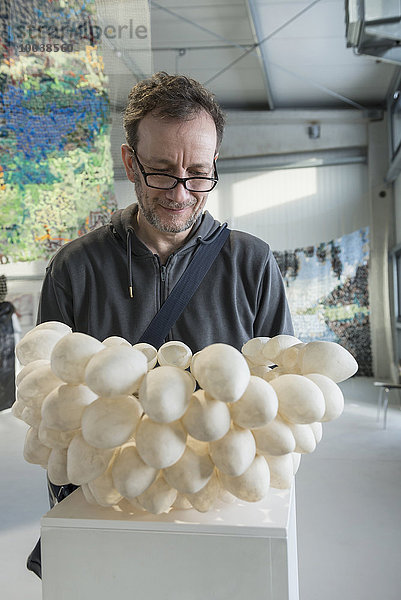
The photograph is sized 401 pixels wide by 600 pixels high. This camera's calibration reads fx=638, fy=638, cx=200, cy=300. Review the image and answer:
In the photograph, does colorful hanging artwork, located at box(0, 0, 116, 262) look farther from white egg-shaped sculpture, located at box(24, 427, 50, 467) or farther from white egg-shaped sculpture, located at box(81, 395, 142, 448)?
white egg-shaped sculpture, located at box(81, 395, 142, 448)

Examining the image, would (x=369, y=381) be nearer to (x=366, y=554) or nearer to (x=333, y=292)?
(x=333, y=292)

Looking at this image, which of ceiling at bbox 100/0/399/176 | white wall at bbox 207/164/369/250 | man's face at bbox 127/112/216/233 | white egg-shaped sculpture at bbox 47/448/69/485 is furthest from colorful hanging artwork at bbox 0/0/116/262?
white egg-shaped sculpture at bbox 47/448/69/485

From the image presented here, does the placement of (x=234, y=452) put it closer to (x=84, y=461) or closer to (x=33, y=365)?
(x=84, y=461)

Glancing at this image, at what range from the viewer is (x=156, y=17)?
383 cm

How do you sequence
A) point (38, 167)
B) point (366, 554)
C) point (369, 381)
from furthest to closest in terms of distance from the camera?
point (369, 381)
point (38, 167)
point (366, 554)

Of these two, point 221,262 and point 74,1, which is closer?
point 221,262

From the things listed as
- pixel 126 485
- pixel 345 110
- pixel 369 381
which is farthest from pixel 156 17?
pixel 126 485

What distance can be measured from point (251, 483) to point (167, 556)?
5.0 inches

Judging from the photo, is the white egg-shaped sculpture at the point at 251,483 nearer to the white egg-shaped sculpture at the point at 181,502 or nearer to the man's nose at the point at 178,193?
the white egg-shaped sculpture at the point at 181,502

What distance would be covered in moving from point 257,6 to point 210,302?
116 inches

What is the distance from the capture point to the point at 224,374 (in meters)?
0.66

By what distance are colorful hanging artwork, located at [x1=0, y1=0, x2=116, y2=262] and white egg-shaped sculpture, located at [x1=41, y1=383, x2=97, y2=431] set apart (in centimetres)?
306

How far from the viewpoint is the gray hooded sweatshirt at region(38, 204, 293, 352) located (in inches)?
56.1

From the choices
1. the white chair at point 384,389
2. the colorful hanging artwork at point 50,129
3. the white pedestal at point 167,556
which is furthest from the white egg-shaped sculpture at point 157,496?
the white chair at point 384,389
